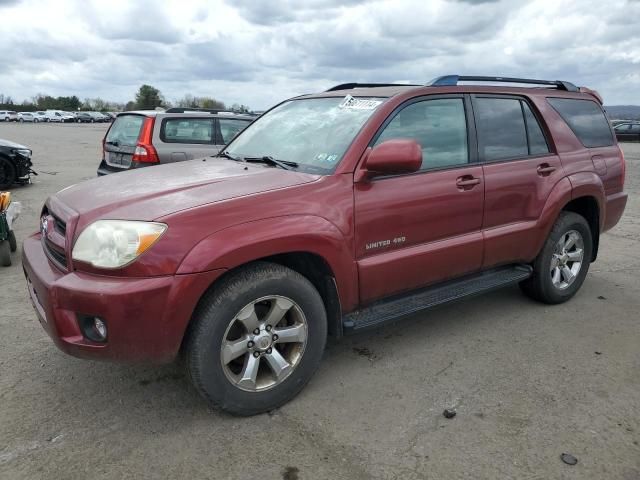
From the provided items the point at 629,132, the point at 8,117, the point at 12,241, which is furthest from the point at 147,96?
the point at 12,241

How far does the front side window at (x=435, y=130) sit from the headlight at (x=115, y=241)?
5.02 feet

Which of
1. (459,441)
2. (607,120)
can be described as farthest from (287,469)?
(607,120)

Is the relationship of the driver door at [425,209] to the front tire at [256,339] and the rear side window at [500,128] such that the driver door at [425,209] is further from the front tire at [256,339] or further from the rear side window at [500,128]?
the front tire at [256,339]

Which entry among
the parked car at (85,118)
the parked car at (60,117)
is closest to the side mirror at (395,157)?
the parked car at (85,118)

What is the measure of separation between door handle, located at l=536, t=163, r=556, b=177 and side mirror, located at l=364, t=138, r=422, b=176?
5.16 feet

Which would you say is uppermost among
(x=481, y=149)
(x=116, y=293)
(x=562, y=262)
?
(x=481, y=149)

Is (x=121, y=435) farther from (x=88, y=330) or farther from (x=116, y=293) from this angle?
(x=116, y=293)

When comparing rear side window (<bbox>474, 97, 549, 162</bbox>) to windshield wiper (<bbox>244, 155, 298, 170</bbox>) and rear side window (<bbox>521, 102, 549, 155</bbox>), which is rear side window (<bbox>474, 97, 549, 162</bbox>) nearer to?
rear side window (<bbox>521, 102, 549, 155</bbox>)

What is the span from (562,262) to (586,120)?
1.26 metres

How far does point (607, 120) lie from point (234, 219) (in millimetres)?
3908

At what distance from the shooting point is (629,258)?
19.8ft

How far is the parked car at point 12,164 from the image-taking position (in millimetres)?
10781

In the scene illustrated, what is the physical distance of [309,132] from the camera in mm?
3590

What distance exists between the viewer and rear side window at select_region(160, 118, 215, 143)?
7.87m
